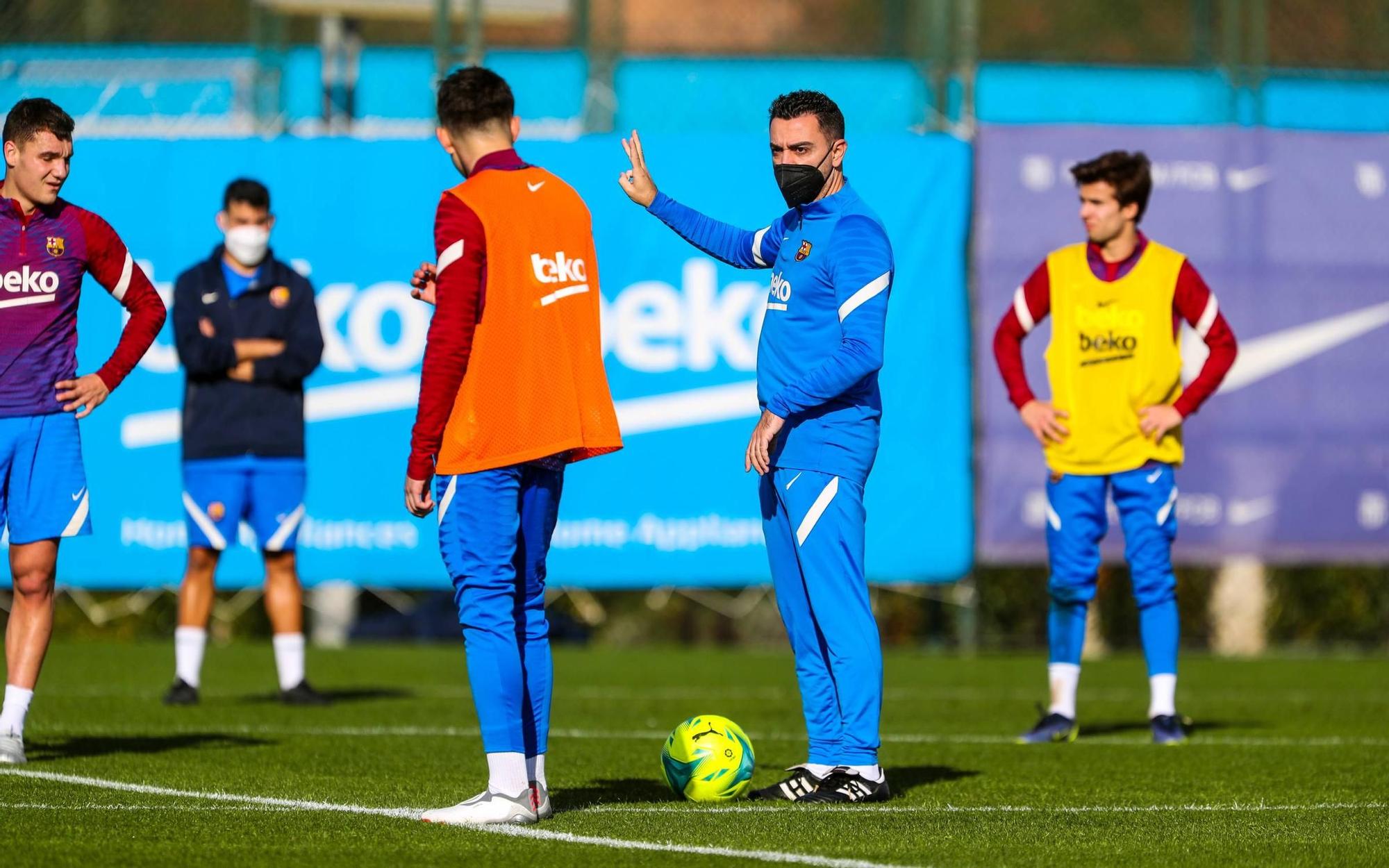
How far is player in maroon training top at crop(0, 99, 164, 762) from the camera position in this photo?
720 cm

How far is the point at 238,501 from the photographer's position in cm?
1012

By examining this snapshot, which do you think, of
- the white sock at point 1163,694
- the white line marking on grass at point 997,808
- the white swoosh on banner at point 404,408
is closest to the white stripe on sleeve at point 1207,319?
the white sock at point 1163,694

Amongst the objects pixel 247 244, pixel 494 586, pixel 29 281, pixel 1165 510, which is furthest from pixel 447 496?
pixel 247 244

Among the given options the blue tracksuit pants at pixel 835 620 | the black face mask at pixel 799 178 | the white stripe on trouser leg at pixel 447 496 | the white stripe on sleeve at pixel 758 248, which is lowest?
the blue tracksuit pants at pixel 835 620

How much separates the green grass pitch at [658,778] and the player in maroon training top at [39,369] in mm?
572

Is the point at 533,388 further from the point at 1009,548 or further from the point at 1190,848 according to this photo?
the point at 1009,548

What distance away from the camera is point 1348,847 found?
5633 millimetres

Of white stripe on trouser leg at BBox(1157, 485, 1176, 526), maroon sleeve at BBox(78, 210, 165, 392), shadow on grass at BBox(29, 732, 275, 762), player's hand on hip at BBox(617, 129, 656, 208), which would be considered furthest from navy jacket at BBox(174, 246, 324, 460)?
white stripe on trouser leg at BBox(1157, 485, 1176, 526)

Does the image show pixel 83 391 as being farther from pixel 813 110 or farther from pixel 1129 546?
pixel 1129 546

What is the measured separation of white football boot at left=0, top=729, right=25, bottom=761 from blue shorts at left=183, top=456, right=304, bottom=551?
2.86 meters

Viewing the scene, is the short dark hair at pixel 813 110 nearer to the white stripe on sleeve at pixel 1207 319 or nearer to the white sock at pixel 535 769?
the white sock at pixel 535 769

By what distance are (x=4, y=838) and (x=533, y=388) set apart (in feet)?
6.22

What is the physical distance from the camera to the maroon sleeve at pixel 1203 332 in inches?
342

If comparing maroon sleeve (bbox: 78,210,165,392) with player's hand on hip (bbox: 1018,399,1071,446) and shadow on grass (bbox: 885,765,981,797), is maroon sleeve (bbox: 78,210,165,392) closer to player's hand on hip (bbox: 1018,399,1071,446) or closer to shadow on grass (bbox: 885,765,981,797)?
shadow on grass (bbox: 885,765,981,797)
